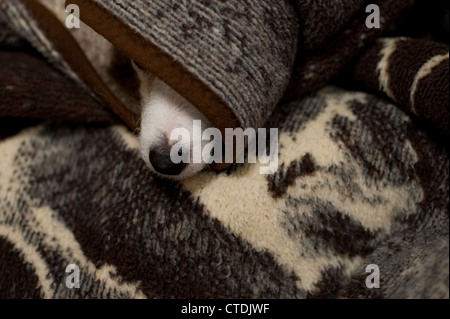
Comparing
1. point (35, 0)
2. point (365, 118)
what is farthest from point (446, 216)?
point (35, 0)

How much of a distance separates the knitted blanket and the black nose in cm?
6

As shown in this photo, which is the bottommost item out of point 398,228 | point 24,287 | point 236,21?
point 24,287

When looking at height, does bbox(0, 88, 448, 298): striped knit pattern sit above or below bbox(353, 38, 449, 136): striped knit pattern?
below

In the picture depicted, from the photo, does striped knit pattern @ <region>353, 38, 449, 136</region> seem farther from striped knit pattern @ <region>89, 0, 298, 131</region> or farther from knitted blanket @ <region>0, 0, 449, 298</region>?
striped knit pattern @ <region>89, 0, 298, 131</region>

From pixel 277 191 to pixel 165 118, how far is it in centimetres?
18

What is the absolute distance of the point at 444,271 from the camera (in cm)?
71

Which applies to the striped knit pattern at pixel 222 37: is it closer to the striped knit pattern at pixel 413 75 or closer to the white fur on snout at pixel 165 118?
the white fur on snout at pixel 165 118

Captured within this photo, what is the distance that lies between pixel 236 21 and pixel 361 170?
0.27 meters

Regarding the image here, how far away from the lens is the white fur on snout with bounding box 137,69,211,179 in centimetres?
62

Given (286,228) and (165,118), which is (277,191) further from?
(165,118)

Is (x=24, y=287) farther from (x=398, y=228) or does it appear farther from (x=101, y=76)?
(x=398, y=228)

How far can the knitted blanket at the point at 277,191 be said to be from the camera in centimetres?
60

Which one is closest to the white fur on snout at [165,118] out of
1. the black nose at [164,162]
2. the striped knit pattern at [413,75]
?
the black nose at [164,162]

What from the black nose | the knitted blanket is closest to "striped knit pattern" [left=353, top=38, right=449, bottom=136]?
the knitted blanket
